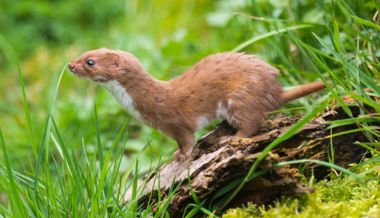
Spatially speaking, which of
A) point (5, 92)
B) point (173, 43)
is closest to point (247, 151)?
point (173, 43)

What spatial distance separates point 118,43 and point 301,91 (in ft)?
16.1

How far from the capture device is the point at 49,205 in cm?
363

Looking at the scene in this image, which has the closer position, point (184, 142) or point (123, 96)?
point (184, 142)

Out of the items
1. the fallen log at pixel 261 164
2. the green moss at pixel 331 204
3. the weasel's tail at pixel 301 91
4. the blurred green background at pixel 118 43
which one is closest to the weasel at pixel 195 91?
the weasel's tail at pixel 301 91

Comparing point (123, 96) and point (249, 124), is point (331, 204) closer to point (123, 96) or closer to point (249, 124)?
point (249, 124)

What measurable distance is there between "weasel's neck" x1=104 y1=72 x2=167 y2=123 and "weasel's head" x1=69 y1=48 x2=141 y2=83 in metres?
0.05

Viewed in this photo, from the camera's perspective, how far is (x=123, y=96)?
4.59m

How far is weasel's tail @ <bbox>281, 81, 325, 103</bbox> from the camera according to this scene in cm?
402

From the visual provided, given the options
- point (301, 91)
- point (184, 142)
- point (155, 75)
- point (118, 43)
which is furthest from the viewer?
point (118, 43)

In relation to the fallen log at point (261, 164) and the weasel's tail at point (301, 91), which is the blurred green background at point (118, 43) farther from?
the fallen log at point (261, 164)

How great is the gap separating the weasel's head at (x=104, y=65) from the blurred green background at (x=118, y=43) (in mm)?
138

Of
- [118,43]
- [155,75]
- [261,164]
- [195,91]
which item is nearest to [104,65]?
[195,91]

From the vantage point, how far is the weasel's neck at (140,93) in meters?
4.47

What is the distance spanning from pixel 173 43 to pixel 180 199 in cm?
407
